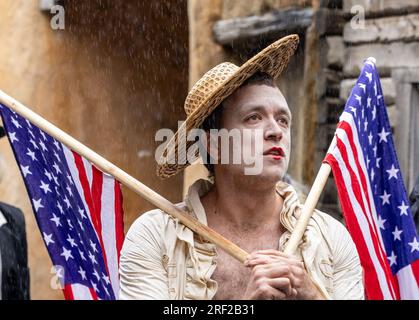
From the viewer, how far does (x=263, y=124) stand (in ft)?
12.7

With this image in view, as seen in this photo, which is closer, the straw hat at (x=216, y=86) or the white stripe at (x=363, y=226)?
the straw hat at (x=216, y=86)

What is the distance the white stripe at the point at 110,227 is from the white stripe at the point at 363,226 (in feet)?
3.27

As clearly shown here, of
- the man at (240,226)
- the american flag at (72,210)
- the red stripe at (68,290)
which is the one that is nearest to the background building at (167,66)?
the american flag at (72,210)

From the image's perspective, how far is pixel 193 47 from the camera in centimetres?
951

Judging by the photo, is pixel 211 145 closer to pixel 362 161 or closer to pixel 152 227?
pixel 152 227

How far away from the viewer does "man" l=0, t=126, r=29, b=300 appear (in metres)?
6.00

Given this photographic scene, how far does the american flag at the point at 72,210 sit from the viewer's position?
4.63 m

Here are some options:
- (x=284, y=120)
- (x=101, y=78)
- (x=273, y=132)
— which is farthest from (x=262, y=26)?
(x=273, y=132)

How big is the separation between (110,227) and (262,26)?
184 inches

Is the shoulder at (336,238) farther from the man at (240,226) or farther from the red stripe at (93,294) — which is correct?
the red stripe at (93,294)

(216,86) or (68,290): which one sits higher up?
(216,86)

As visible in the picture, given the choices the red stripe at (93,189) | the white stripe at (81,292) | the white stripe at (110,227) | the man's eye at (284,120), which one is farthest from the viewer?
the red stripe at (93,189)

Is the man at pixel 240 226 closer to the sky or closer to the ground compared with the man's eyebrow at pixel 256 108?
closer to the ground

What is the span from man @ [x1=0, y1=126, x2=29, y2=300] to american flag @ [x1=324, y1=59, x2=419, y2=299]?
7.39 feet
